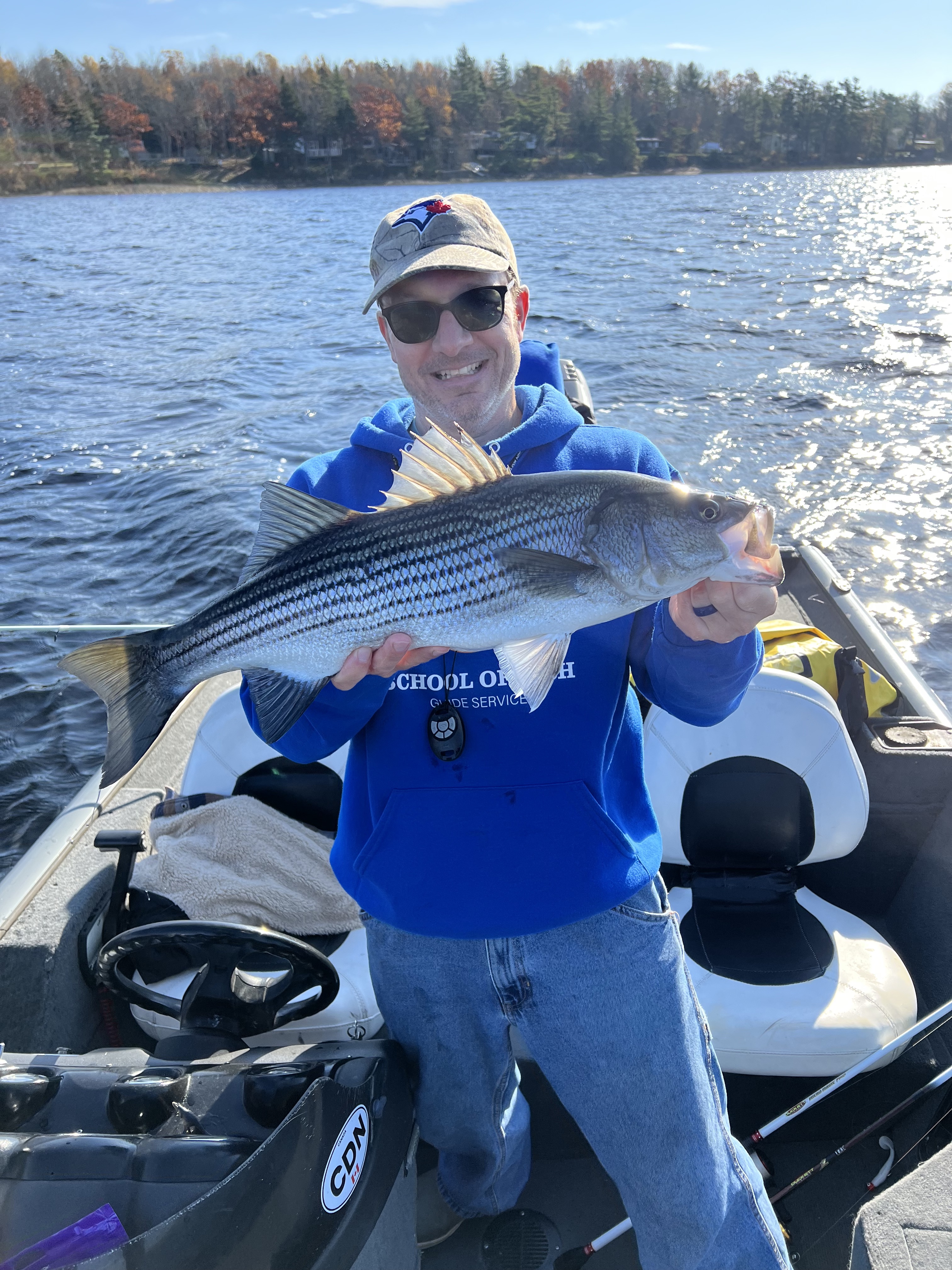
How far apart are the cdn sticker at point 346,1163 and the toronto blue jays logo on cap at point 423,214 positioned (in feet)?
8.37

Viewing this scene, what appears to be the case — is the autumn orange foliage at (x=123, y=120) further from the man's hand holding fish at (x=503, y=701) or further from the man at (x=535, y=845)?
the man's hand holding fish at (x=503, y=701)

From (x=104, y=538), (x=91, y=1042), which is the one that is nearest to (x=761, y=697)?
(x=91, y=1042)

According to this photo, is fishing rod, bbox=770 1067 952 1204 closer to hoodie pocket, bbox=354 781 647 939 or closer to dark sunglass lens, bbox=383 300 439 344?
hoodie pocket, bbox=354 781 647 939

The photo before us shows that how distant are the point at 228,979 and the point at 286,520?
A: 5.59 feet

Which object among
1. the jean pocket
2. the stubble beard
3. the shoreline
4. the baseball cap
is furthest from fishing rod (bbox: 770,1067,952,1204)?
the shoreline

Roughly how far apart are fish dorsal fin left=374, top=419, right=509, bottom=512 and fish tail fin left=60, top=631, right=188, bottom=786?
884 millimetres

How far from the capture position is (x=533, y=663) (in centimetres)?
229

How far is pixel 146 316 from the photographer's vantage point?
23.5 metres

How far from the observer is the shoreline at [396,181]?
78.9 metres

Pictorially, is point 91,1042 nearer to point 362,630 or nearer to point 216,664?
point 216,664

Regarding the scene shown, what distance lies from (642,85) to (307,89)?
44.4 metres

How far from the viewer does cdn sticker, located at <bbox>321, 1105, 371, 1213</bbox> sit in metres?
2.06

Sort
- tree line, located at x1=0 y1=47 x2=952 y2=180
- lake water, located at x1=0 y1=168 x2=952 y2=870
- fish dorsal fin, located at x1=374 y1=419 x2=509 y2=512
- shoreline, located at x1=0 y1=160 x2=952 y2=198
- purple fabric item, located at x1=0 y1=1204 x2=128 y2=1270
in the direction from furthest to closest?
1. tree line, located at x1=0 y1=47 x2=952 y2=180
2. shoreline, located at x1=0 y1=160 x2=952 y2=198
3. lake water, located at x1=0 y1=168 x2=952 y2=870
4. fish dorsal fin, located at x1=374 y1=419 x2=509 y2=512
5. purple fabric item, located at x1=0 y1=1204 x2=128 y2=1270

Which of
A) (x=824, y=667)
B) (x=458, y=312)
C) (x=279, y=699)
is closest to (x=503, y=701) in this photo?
(x=279, y=699)
